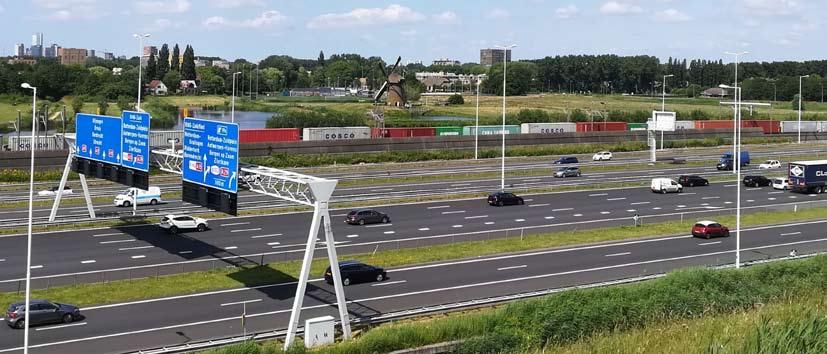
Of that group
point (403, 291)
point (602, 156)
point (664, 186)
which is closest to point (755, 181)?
point (664, 186)

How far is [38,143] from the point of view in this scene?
73750 mm

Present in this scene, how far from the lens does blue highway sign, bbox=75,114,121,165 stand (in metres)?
44.7

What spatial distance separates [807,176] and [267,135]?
49655 millimetres

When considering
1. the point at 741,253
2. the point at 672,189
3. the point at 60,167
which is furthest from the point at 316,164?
the point at 741,253

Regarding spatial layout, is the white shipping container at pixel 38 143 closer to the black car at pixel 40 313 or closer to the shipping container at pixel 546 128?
the black car at pixel 40 313

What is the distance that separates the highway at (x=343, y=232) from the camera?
4000 centimetres

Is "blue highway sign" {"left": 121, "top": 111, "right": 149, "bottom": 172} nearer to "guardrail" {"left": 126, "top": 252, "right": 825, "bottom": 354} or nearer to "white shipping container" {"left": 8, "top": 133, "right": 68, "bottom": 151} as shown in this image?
"guardrail" {"left": 126, "top": 252, "right": 825, "bottom": 354}

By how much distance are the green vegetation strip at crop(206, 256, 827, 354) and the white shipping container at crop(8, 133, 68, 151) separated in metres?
55.1

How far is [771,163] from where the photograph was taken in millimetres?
83562

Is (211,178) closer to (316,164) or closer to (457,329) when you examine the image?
(457,329)

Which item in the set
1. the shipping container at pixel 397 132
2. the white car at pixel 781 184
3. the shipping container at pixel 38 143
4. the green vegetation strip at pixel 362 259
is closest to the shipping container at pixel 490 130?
the shipping container at pixel 397 132

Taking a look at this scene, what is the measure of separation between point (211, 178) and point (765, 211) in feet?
130

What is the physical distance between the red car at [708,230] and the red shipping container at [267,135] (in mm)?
47219

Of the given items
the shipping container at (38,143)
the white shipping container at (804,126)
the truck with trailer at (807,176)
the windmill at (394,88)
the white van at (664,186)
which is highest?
→ the windmill at (394,88)
